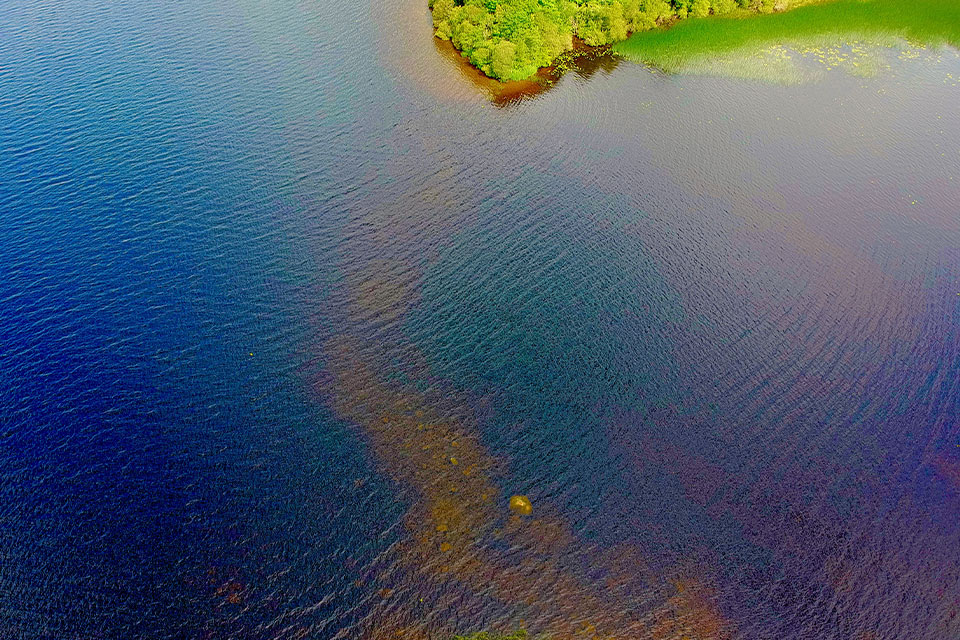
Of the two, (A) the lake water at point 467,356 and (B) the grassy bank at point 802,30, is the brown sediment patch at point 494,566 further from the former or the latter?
(B) the grassy bank at point 802,30

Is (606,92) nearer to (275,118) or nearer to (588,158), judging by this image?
(588,158)

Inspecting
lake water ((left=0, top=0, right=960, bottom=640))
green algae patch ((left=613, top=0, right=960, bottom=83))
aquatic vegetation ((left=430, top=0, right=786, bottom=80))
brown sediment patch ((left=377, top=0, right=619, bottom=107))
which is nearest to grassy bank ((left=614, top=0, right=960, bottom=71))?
green algae patch ((left=613, top=0, right=960, bottom=83))

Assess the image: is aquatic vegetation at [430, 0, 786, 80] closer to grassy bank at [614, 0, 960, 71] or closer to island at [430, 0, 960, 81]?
island at [430, 0, 960, 81]

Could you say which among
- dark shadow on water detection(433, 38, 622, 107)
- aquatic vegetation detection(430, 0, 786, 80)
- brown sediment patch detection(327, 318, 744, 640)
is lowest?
brown sediment patch detection(327, 318, 744, 640)

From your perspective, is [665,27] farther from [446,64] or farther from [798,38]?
[446,64]

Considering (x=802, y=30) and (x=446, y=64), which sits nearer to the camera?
(x=446, y=64)

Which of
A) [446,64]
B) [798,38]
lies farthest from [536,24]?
[798,38]

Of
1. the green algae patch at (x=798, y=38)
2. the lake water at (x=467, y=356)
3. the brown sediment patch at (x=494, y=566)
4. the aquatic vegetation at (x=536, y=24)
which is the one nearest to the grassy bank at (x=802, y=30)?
the green algae patch at (x=798, y=38)
